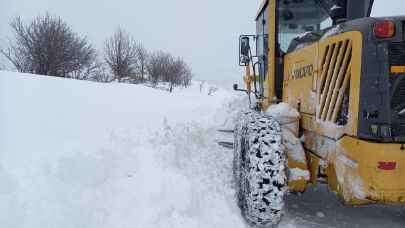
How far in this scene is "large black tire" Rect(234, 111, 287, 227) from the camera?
3150 millimetres

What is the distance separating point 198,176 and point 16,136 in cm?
214

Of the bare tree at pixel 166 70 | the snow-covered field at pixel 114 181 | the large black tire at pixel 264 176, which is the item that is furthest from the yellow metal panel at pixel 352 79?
the bare tree at pixel 166 70

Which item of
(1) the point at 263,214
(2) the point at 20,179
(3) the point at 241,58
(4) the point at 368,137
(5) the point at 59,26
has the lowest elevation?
(1) the point at 263,214

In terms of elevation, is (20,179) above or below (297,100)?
below

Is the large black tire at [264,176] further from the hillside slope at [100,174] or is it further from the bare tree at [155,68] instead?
the bare tree at [155,68]

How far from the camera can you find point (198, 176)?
4.38 m

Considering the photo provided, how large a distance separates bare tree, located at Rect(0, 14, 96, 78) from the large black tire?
18.9 metres

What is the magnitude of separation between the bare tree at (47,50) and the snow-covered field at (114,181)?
1558 cm

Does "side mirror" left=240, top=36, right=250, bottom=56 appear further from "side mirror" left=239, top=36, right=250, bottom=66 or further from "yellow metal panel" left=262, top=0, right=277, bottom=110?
"yellow metal panel" left=262, top=0, right=277, bottom=110

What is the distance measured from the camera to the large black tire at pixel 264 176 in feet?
10.3

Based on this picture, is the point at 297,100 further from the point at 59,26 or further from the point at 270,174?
the point at 59,26

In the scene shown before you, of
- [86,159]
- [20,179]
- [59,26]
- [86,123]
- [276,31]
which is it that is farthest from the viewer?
[59,26]

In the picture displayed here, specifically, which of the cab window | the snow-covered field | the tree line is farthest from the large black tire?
the tree line

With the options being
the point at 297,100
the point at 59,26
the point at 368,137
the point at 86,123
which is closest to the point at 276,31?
the point at 297,100
